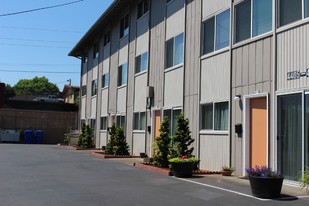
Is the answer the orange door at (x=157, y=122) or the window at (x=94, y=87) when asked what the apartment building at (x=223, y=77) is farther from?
the window at (x=94, y=87)

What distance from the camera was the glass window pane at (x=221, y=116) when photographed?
14.1 metres

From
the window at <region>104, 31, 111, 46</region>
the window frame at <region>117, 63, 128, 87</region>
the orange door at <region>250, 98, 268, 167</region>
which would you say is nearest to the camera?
the orange door at <region>250, 98, 268, 167</region>

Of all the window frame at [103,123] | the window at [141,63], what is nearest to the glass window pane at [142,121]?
the window at [141,63]

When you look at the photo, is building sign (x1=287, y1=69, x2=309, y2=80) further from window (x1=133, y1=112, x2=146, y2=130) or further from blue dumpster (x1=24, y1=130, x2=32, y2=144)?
blue dumpster (x1=24, y1=130, x2=32, y2=144)

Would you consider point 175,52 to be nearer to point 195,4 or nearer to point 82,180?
point 195,4

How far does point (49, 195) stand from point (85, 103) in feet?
88.1

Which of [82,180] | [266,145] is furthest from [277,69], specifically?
[82,180]

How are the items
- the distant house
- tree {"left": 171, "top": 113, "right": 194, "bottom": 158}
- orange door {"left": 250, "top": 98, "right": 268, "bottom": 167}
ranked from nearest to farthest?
orange door {"left": 250, "top": 98, "right": 268, "bottom": 167} < tree {"left": 171, "top": 113, "right": 194, "bottom": 158} < the distant house

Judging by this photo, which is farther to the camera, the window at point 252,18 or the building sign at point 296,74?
the window at point 252,18

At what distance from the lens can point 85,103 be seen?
119 feet

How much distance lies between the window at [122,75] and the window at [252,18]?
12.6 m

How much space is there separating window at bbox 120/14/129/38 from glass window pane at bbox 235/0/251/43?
Result: 12.7 meters

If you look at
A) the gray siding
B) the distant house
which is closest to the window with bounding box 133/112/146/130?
the gray siding

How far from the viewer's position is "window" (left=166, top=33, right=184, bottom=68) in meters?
18.0
